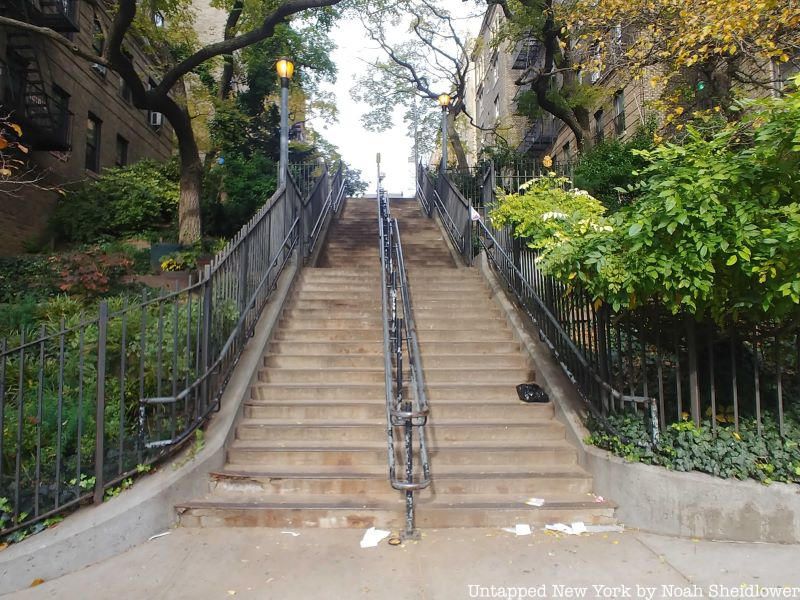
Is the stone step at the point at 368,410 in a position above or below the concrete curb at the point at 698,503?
above

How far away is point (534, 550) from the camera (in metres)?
3.64

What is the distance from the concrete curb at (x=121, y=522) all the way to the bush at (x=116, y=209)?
1056cm

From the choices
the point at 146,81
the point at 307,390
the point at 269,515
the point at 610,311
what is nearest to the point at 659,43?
the point at 610,311

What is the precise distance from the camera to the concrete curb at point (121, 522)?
3299 millimetres

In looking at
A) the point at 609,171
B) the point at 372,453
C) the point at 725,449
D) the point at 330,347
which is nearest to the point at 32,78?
the point at 330,347

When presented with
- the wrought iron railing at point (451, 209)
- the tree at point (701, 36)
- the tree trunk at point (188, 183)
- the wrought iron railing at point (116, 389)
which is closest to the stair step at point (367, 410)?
the wrought iron railing at point (116, 389)

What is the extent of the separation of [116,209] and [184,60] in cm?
427

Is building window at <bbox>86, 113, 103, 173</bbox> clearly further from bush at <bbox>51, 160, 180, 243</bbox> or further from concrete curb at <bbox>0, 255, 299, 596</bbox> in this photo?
concrete curb at <bbox>0, 255, 299, 596</bbox>

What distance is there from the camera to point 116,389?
502cm

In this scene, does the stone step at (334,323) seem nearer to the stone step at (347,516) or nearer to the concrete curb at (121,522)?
the concrete curb at (121,522)

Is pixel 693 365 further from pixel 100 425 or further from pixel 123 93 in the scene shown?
pixel 123 93

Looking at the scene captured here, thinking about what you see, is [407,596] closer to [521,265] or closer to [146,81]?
[521,265]

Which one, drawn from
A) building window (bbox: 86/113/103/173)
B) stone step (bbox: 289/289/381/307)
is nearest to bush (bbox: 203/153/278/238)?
building window (bbox: 86/113/103/173)

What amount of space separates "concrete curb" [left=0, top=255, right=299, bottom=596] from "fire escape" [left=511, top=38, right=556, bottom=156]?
75.1 feet
